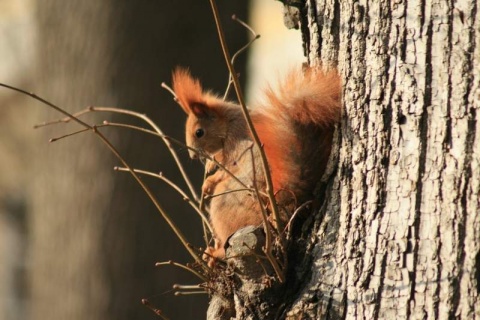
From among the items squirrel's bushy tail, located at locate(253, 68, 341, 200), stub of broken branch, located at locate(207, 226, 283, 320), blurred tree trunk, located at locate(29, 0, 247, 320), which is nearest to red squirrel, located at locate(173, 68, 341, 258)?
squirrel's bushy tail, located at locate(253, 68, 341, 200)

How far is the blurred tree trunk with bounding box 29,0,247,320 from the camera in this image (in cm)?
410

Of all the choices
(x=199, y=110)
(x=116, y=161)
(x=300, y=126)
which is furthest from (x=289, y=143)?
(x=116, y=161)

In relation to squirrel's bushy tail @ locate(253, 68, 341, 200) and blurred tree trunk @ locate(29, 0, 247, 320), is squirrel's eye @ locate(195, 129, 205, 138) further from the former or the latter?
blurred tree trunk @ locate(29, 0, 247, 320)

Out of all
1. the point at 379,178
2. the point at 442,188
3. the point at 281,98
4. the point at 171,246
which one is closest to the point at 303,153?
the point at 281,98

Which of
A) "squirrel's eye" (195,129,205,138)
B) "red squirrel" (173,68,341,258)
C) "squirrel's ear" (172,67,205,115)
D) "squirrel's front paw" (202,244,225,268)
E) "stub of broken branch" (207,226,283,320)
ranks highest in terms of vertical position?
"squirrel's ear" (172,67,205,115)

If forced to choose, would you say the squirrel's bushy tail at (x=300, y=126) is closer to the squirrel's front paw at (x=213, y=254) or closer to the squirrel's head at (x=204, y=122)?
the squirrel's front paw at (x=213, y=254)

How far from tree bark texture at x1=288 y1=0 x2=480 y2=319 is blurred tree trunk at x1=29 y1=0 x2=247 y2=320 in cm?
231

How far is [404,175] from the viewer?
5.63 ft

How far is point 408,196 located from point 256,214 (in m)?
0.56

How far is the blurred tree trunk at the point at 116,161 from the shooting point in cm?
410

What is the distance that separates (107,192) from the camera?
4.13m

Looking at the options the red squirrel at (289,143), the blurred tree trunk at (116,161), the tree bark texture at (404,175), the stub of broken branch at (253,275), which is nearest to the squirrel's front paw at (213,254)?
the red squirrel at (289,143)

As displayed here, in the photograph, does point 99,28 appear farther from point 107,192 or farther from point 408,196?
point 408,196

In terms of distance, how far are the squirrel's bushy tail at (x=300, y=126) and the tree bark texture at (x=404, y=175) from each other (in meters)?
0.06
